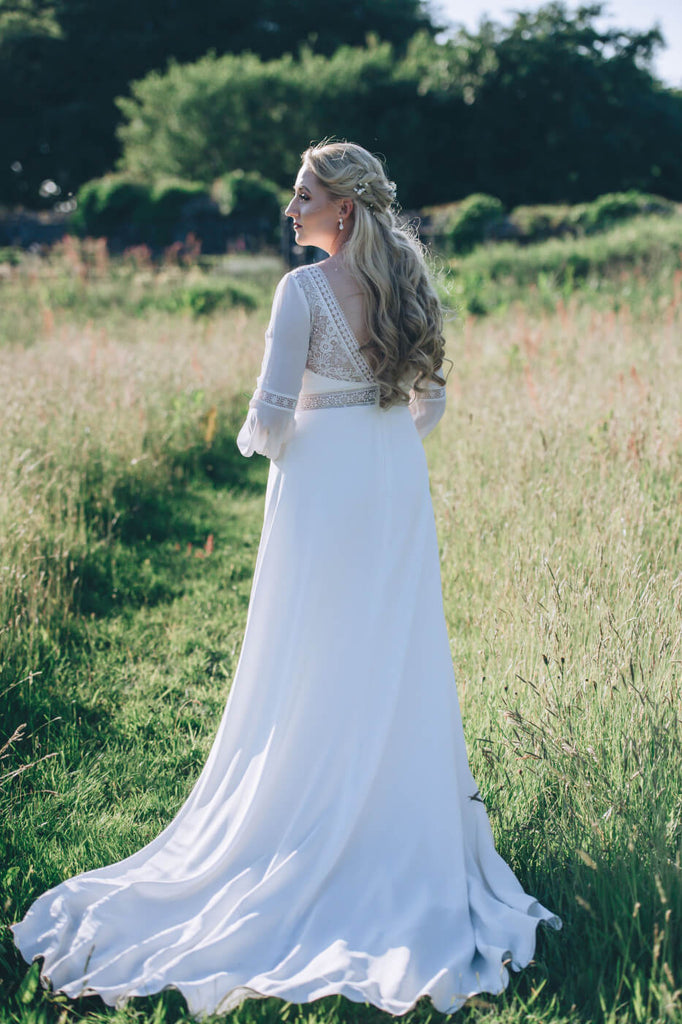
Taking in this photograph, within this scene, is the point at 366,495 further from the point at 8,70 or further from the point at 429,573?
the point at 8,70

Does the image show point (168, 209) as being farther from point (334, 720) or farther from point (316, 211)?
point (334, 720)

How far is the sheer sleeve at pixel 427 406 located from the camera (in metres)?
2.78

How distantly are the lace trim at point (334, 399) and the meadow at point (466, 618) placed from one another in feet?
2.47

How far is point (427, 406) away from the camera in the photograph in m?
2.82

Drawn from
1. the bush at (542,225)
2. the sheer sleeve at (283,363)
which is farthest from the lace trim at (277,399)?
the bush at (542,225)

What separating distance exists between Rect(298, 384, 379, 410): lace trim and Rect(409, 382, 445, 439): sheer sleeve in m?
0.35

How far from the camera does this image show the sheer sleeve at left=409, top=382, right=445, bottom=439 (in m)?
2.78

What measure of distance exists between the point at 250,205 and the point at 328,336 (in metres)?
18.0

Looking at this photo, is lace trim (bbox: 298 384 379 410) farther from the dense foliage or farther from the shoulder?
the dense foliage

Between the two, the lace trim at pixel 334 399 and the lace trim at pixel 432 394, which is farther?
the lace trim at pixel 432 394

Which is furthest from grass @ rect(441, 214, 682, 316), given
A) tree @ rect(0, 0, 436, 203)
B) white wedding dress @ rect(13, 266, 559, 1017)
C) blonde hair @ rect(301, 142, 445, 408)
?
tree @ rect(0, 0, 436, 203)

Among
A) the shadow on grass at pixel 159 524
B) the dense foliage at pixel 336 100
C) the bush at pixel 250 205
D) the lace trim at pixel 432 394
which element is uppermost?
the dense foliage at pixel 336 100

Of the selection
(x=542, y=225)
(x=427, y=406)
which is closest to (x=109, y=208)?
(x=542, y=225)

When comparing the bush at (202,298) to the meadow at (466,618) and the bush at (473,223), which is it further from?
the bush at (473,223)
